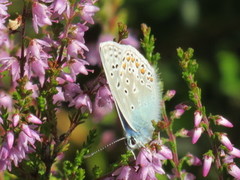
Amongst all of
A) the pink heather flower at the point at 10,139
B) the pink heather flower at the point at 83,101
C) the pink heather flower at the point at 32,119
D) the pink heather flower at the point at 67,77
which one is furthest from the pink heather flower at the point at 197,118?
the pink heather flower at the point at 10,139

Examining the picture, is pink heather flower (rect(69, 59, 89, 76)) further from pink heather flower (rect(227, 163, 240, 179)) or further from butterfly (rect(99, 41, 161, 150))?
pink heather flower (rect(227, 163, 240, 179))

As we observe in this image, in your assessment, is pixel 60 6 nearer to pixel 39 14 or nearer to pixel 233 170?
pixel 39 14

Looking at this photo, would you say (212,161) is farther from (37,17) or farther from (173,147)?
(37,17)

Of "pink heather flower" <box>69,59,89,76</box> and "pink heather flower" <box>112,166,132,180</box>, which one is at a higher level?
"pink heather flower" <box>69,59,89,76</box>

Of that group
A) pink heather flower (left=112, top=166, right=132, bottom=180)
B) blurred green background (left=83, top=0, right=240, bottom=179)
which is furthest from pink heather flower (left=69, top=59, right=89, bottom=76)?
blurred green background (left=83, top=0, right=240, bottom=179)

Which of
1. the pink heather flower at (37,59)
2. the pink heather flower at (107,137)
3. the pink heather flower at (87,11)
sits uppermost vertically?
the pink heather flower at (87,11)

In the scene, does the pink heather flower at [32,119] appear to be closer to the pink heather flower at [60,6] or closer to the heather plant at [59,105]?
the heather plant at [59,105]

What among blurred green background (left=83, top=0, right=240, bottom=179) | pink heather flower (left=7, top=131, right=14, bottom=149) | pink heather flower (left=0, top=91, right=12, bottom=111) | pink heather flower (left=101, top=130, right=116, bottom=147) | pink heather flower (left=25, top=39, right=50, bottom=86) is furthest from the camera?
blurred green background (left=83, top=0, right=240, bottom=179)

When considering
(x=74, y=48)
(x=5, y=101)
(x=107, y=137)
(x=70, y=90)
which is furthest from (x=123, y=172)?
(x=107, y=137)

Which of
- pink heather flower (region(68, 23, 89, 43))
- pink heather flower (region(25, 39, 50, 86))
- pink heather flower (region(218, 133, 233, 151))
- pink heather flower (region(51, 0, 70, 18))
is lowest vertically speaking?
pink heather flower (region(218, 133, 233, 151))
